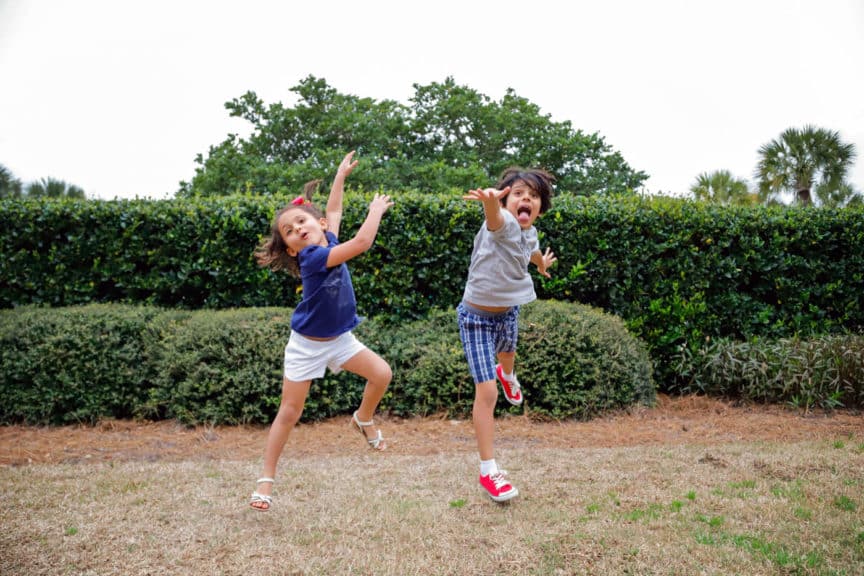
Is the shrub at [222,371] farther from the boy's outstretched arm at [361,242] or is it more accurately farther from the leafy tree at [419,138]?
the leafy tree at [419,138]

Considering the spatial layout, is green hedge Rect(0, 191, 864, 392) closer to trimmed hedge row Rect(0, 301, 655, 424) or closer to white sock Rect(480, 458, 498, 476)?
trimmed hedge row Rect(0, 301, 655, 424)

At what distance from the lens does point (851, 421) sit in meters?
6.75

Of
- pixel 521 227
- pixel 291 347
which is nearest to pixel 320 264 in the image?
pixel 291 347

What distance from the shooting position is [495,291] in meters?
4.18

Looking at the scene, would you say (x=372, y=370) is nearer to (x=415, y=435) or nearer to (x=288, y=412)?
(x=288, y=412)

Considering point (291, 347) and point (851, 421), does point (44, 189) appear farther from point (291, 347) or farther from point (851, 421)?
point (851, 421)

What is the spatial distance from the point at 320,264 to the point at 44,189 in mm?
19821

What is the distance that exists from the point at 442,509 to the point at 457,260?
397cm

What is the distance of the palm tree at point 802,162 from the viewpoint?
2180 cm

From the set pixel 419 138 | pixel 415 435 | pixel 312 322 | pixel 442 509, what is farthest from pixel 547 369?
pixel 419 138

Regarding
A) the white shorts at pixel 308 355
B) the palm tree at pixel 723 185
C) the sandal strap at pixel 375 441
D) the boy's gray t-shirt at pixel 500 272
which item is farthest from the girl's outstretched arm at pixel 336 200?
the palm tree at pixel 723 185

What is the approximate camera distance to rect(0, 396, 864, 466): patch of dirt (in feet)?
18.9

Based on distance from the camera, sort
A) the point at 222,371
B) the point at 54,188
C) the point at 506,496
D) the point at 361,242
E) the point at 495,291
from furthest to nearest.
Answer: the point at 54,188, the point at 222,371, the point at 495,291, the point at 506,496, the point at 361,242

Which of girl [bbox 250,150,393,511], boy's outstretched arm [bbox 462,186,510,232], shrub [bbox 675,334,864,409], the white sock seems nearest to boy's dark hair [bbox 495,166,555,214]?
boy's outstretched arm [bbox 462,186,510,232]
